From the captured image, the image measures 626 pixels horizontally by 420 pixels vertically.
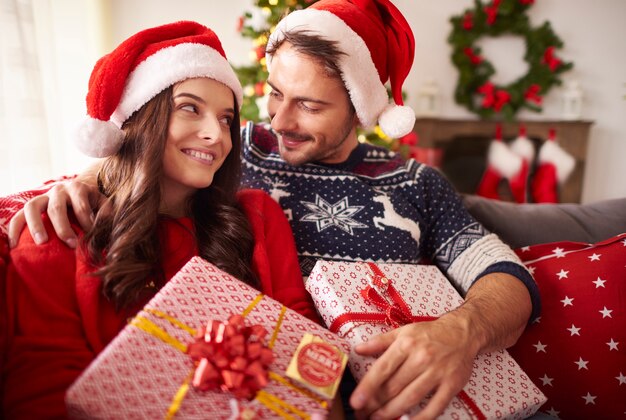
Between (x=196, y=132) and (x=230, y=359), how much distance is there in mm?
616

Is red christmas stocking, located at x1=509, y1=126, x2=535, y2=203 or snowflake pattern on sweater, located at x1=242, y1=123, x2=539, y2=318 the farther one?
red christmas stocking, located at x1=509, y1=126, x2=535, y2=203

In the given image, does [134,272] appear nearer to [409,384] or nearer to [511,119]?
[409,384]

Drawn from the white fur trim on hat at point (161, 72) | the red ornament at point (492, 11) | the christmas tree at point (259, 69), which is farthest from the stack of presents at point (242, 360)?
the red ornament at point (492, 11)

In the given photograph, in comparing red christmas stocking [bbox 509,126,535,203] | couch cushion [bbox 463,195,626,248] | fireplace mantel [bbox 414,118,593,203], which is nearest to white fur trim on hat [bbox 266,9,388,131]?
couch cushion [bbox 463,195,626,248]

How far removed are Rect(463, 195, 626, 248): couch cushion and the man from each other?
194 millimetres

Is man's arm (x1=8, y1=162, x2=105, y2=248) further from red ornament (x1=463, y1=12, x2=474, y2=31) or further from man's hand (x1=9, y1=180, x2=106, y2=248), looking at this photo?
red ornament (x1=463, y1=12, x2=474, y2=31)

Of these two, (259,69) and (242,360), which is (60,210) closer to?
(242,360)

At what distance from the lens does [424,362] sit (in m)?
0.92

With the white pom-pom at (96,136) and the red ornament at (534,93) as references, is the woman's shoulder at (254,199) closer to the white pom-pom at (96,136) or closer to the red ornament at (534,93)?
the white pom-pom at (96,136)

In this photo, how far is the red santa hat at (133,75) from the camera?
104 centimetres

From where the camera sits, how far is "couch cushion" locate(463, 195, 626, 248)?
1.56 metres

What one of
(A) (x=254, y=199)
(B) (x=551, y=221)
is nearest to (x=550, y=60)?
(B) (x=551, y=221)

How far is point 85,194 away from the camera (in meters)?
1.06

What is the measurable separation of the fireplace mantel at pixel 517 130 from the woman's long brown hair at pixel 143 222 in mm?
3067
